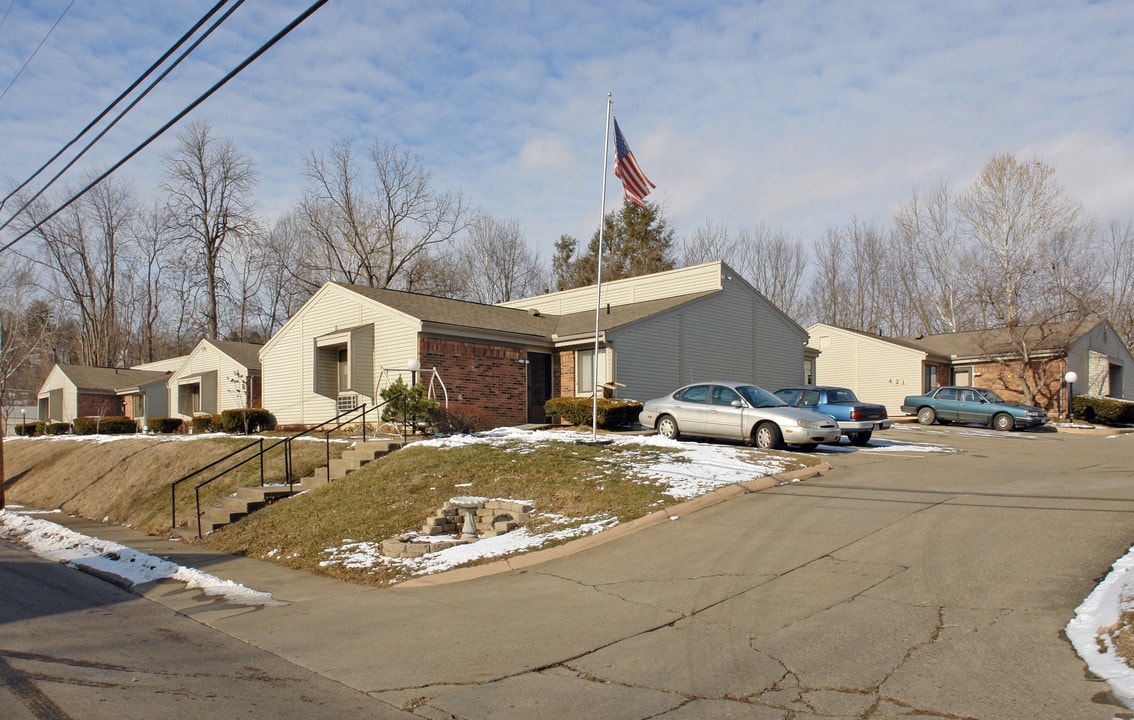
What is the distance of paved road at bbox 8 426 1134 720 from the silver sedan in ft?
13.3

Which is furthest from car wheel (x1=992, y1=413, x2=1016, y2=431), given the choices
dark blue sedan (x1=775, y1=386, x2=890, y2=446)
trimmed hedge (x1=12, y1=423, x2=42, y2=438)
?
trimmed hedge (x1=12, y1=423, x2=42, y2=438)

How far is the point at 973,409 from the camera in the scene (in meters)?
27.5

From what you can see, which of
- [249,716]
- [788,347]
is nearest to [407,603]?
[249,716]

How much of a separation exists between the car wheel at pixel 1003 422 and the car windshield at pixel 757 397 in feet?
42.7

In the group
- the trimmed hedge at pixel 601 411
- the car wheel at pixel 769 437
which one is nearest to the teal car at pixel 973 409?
the trimmed hedge at pixel 601 411

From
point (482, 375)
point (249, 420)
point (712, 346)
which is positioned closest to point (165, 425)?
point (249, 420)

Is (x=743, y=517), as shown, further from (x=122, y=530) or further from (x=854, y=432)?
(x=122, y=530)

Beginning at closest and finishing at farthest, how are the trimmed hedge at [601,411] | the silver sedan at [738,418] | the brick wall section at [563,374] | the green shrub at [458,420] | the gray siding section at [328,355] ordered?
the silver sedan at [738,418] < the trimmed hedge at [601,411] < the green shrub at [458,420] < the gray siding section at [328,355] < the brick wall section at [563,374]

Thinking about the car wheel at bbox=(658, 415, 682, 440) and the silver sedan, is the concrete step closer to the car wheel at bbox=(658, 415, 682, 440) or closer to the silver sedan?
the car wheel at bbox=(658, 415, 682, 440)

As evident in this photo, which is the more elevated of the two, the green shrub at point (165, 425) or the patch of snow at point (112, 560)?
the green shrub at point (165, 425)

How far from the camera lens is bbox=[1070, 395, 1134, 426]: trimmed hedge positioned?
2939 centimetres

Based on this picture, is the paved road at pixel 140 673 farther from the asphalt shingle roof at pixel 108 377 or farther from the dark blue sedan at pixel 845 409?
the asphalt shingle roof at pixel 108 377

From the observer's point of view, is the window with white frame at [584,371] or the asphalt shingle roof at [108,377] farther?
the asphalt shingle roof at [108,377]

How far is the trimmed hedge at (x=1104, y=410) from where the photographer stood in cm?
2939
